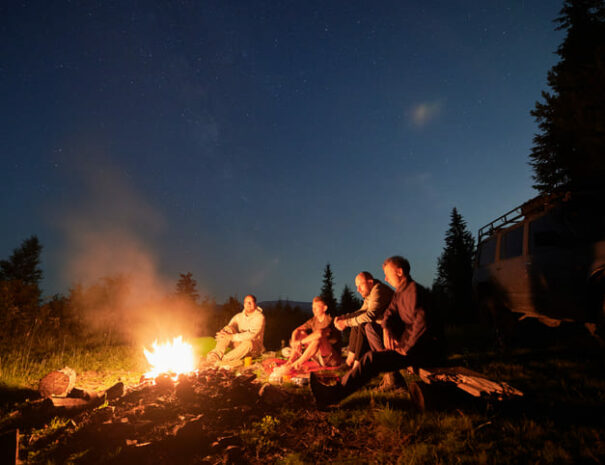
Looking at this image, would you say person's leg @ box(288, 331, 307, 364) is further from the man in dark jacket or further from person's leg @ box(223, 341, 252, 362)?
the man in dark jacket

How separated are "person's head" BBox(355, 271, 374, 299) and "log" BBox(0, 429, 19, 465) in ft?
14.3

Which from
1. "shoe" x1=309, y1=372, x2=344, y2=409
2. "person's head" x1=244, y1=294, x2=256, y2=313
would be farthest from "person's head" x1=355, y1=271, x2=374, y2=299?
"person's head" x1=244, y1=294, x2=256, y2=313

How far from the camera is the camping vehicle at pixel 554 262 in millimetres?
4391

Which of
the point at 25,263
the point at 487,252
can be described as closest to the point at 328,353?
the point at 487,252

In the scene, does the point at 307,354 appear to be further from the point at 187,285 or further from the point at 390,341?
the point at 187,285

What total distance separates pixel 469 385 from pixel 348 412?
52.4 inches

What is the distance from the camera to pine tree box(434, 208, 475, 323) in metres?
26.0

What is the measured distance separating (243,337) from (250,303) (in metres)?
0.78

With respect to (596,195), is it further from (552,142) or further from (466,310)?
(466,310)

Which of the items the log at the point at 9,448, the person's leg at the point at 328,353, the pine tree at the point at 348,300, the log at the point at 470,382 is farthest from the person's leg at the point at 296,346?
the pine tree at the point at 348,300

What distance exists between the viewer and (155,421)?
Answer: 3305mm

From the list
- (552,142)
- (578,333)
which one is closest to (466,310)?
(552,142)

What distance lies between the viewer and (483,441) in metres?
2.55

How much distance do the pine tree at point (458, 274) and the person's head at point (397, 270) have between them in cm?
2190
